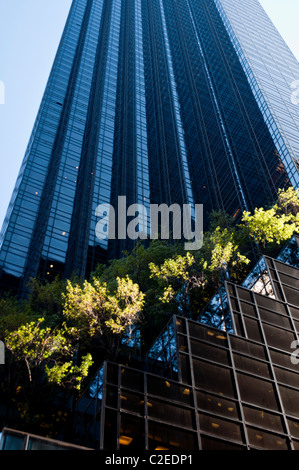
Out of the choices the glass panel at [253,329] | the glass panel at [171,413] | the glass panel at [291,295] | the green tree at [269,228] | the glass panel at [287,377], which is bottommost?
the glass panel at [171,413]

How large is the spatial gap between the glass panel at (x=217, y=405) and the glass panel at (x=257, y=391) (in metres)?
0.89

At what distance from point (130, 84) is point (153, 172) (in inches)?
1205

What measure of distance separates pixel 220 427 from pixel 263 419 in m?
2.30

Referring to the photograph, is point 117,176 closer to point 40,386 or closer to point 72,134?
point 72,134

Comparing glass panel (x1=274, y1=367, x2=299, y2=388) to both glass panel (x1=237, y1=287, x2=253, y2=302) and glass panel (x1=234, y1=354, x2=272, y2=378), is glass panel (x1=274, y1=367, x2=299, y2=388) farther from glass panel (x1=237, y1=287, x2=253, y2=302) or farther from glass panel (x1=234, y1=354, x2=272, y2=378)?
glass panel (x1=237, y1=287, x2=253, y2=302)

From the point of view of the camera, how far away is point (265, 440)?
59.1 feet

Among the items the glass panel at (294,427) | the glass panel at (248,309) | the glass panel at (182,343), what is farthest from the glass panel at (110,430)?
the glass panel at (248,309)

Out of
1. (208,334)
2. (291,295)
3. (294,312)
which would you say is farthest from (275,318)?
(208,334)

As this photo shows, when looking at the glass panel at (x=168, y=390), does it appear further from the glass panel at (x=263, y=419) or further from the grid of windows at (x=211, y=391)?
the glass panel at (x=263, y=419)

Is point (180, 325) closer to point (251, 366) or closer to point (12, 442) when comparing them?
point (251, 366)

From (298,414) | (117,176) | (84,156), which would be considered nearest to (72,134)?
(84,156)

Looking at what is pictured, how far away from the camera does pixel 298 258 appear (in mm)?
29672

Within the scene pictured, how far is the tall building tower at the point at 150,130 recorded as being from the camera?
5497 cm
